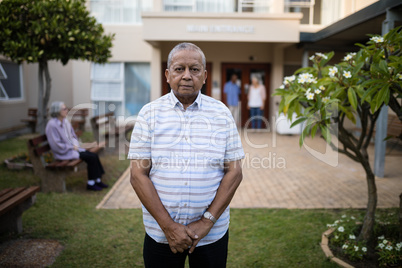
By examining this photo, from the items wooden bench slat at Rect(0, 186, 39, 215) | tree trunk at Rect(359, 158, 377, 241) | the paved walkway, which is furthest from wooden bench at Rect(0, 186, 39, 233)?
tree trunk at Rect(359, 158, 377, 241)

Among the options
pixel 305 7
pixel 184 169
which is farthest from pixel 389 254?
pixel 305 7

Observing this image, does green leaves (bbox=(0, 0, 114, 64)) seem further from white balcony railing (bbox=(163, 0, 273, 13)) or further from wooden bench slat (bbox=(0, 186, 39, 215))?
white balcony railing (bbox=(163, 0, 273, 13))

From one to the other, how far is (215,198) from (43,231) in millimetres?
3309

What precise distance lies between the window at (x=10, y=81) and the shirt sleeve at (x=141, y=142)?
1384 centimetres

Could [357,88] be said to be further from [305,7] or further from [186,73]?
[305,7]

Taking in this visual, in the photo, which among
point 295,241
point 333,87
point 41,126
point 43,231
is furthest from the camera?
point 41,126

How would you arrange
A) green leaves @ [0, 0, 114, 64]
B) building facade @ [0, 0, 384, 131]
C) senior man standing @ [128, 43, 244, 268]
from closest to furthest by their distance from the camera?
senior man standing @ [128, 43, 244, 268], green leaves @ [0, 0, 114, 64], building facade @ [0, 0, 384, 131]

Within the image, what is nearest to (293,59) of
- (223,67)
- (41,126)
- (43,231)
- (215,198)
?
(223,67)

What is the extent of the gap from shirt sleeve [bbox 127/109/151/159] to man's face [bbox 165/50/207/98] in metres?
0.33

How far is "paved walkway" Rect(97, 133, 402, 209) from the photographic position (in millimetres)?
5863

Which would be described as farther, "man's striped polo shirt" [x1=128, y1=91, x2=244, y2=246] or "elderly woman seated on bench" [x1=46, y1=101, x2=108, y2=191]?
"elderly woman seated on bench" [x1=46, y1=101, x2=108, y2=191]

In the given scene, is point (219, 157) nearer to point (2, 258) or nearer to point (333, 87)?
point (333, 87)

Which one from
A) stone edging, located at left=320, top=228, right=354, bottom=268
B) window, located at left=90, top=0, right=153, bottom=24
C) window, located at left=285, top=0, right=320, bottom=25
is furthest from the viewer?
window, located at left=90, top=0, right=153, bottom=24

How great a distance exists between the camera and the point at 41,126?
8.32 meters
